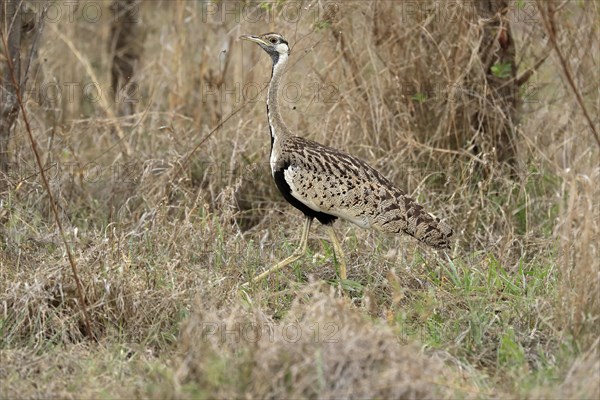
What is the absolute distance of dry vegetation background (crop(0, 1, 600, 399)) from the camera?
3668mm

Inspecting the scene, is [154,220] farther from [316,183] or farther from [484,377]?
[484,377]

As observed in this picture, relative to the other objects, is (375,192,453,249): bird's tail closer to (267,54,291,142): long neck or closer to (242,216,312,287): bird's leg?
(242,216,312,287): bird's leg

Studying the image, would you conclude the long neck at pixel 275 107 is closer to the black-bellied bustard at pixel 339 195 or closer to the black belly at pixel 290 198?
the black-bellied bustard at pixel 339 195

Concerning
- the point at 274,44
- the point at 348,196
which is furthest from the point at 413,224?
the point at 274,44

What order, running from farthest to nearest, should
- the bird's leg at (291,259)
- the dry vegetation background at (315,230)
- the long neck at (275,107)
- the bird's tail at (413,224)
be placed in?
1. the long neck at (275,107)
2. the bird's tail at (413,224)
3. the bird's leg at (291,259)
4. the dry vegetation background at (315,230)

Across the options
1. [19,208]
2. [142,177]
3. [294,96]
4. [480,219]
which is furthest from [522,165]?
[19,208]

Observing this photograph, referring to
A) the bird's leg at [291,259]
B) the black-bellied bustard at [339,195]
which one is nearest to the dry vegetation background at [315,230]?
the bird's leg at [291,259]

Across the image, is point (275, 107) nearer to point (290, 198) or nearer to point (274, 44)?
point (274, 44)

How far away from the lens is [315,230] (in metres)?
5.78

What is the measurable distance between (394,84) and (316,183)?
1.66 meters

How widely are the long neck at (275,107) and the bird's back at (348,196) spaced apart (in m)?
0.06

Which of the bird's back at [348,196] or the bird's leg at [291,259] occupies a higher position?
the bird's back at [348,196]

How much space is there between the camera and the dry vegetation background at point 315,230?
367 centimetres

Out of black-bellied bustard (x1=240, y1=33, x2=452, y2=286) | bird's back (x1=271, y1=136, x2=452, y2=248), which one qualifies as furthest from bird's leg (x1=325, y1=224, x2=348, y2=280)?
bird's back (x1=271, y1=136, x2=452, y2=248)
